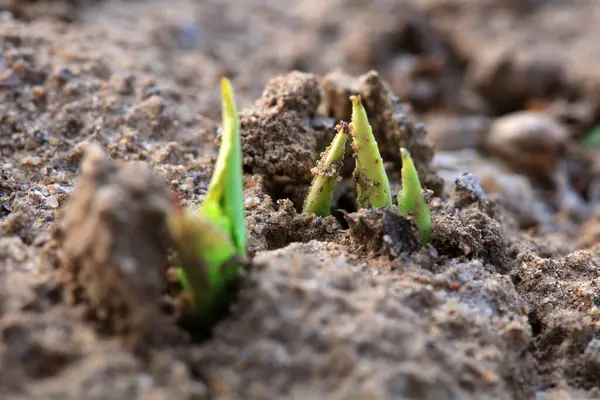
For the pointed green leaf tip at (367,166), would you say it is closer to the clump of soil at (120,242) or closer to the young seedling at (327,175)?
the young seedling at (327,175)

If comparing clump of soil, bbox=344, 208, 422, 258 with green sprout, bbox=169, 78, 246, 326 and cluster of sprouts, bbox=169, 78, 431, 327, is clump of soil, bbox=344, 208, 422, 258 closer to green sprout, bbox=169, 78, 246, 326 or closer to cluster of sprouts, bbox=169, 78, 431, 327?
cluster of sprouts, bbox=169, 78, 431, 327

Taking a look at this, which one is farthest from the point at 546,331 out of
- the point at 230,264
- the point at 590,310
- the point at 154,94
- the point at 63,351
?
the point at 154,94

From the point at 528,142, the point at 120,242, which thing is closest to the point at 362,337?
the point at 120,242

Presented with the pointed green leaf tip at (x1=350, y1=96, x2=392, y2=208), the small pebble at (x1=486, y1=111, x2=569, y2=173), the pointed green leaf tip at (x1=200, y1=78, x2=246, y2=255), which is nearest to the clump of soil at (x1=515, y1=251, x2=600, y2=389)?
the pointed green leaf tip at (x1=350, y1=96, x2=392, y2=208)

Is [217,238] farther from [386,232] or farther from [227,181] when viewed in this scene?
[386,232]

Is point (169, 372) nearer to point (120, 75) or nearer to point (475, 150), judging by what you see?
point (120, 75)

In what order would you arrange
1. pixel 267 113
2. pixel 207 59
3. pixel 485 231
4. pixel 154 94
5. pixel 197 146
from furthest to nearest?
pixel 207 59 < pixel 154 94 < pixel 197 146 < pixel 267 113 < pixel 485 231
